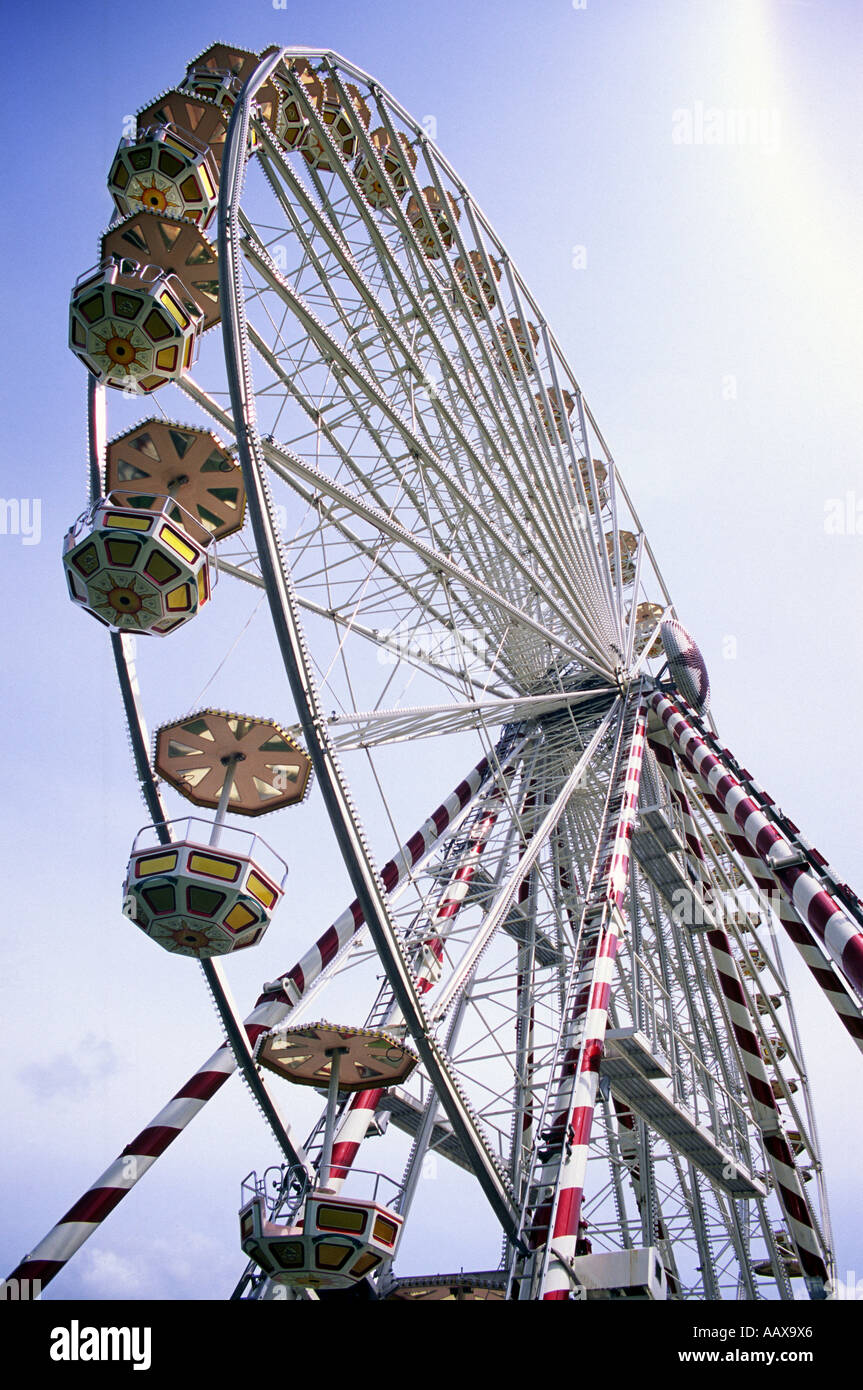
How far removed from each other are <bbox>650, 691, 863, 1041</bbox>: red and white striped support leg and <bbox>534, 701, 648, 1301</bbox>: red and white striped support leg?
162cm

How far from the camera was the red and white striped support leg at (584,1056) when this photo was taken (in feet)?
31.1

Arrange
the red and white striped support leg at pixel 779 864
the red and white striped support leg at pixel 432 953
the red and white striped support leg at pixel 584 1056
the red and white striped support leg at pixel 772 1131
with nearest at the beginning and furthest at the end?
1. the red and white striped support leg at pixel 584 1056
2. the red and white striped support leg at pixel 432 953
3. the red and white striped support leg at pixel 779 864
4. the red and white striped support leg at pixel 772 1131

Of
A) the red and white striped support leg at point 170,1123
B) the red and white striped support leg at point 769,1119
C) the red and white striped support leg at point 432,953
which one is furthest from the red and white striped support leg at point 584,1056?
the red and white striped support leg at point 769,1119

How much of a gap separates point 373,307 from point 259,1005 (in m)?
8.33

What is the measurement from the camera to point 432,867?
15.7 m

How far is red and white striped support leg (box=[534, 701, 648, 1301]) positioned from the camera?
9484 millimetres

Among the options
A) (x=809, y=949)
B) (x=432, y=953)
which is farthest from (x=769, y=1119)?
(x=432, y=953)

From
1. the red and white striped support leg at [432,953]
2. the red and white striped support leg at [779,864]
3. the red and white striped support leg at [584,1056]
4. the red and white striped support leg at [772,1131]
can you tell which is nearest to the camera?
the red and white striped support leg at [584,1056]

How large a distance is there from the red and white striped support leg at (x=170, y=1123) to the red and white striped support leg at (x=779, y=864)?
16.6 ft

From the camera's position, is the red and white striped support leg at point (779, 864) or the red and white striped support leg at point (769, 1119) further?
the red and white striped support leg at point (769, 1119)

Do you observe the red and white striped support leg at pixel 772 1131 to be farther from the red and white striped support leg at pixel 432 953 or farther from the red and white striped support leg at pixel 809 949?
the red and white striped support leg at pixel 432 953

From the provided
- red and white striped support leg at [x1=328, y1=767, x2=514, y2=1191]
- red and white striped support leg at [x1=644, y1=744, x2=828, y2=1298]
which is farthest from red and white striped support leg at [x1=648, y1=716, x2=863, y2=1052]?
red and white striped support leg at [x1=328, y1=767, x2=514, y2=1191]

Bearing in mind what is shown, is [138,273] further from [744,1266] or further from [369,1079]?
[744,1266]

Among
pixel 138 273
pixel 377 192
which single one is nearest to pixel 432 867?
pixel 138 273
